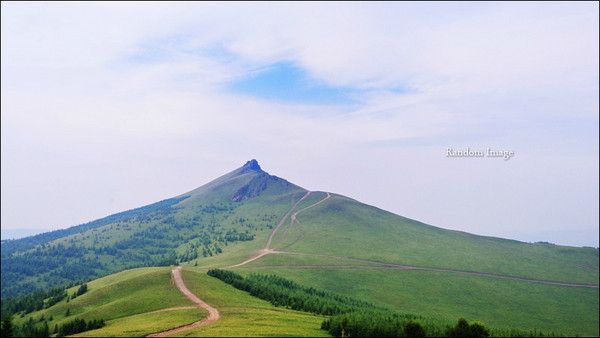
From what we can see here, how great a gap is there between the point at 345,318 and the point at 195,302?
38.0 meters

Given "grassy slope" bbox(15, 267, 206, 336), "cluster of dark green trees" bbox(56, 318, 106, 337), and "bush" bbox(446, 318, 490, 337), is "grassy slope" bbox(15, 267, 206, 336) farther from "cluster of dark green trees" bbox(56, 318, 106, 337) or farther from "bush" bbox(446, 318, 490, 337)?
"bush" bbox(446, 318, 490, 337)

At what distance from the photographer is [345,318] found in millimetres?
72188

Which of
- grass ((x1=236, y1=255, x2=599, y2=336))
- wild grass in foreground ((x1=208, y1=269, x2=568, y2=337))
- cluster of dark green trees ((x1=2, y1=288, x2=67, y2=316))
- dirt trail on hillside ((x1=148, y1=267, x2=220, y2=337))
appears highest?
dirt trail on hillside ((x1=148, y1=267, x2=220, y2=337))

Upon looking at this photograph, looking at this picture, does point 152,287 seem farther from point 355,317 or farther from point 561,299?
point 561,299

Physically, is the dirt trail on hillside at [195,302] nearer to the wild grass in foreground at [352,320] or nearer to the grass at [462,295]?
the wild grass in foreground at [352,320]

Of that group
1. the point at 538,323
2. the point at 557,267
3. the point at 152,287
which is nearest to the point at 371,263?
the point at 538,323

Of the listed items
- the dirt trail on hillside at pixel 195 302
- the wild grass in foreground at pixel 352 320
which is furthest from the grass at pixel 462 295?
the dirt trail on hillside at pixel 195 302

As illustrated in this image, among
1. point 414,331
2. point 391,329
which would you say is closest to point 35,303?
point 391,329

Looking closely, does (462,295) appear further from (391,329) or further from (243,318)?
(243,318)

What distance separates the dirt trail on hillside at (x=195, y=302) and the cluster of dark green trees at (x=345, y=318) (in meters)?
15.8

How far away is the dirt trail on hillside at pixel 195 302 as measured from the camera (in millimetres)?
65550

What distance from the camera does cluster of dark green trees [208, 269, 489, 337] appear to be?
6531 centimetres

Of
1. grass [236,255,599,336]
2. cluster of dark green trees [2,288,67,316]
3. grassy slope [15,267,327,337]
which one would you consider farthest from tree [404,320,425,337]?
cluster of dark green trees [2,288,67,316]

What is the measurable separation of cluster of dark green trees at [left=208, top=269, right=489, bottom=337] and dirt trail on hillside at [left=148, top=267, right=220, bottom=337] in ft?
52.0
